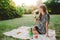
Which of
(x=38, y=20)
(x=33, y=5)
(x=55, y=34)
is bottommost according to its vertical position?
(x=55, y=34)

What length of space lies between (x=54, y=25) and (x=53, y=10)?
0.18 meters

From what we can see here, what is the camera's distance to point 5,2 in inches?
88.0

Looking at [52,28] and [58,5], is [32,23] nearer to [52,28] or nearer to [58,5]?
[52,28]

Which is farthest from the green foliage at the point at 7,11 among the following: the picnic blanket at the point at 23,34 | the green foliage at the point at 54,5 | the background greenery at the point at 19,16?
the green foliage at the point at 54,5

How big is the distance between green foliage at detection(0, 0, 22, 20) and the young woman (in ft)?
1.12

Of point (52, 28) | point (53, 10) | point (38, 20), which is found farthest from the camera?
point (53, 10)

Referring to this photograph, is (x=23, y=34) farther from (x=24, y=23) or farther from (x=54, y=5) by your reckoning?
(x=54, y=5)

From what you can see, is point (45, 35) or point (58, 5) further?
point (58, 5)

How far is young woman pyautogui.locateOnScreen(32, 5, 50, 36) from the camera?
1865 mm

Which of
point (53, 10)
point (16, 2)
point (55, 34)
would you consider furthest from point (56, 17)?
point (16, 2)

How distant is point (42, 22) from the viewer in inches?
75.0

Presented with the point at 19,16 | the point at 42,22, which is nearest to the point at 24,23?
the point at 19,16

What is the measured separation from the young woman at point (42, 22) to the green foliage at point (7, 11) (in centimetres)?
34

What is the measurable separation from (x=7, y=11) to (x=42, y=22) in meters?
0.56
